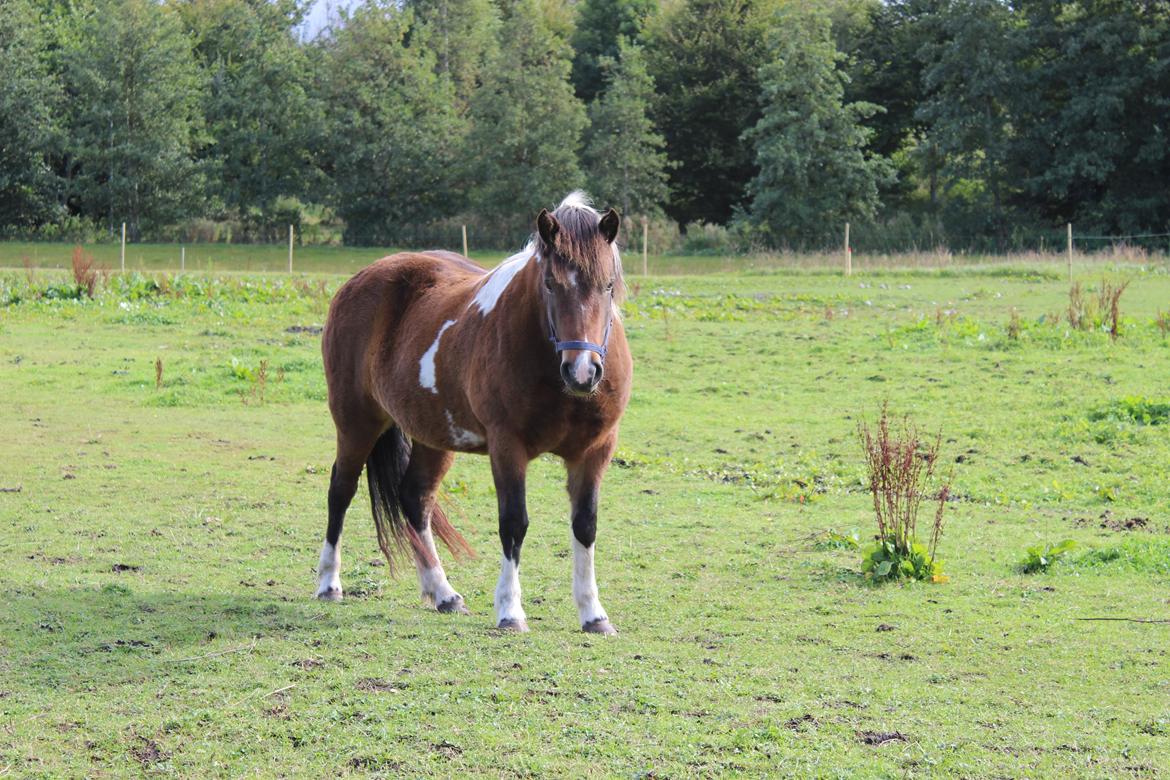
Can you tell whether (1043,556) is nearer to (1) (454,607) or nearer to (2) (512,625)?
(2) (512,625)

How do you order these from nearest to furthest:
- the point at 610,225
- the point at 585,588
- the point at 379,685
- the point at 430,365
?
the point at 379,685
the point at 610,225
the point at 585,588
the point at 430,365

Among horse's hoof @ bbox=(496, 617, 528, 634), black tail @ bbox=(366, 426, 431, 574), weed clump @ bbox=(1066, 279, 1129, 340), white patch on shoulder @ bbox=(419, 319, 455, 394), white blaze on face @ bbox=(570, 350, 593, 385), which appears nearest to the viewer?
white blaze on face @ bbox=(570, 350, 593, 385)

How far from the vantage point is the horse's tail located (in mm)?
7246

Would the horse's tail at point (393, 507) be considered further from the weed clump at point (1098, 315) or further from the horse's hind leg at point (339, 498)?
the weed clump at point (1098, 315)

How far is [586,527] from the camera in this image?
247 inches

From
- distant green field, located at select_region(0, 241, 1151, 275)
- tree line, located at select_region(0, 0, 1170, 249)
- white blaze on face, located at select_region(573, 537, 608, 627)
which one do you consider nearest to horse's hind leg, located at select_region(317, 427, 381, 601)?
white blaze on face, located at select_region(573, 537, 608, 627)

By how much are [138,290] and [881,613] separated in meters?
18.6

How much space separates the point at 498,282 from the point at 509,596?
66.3 inches

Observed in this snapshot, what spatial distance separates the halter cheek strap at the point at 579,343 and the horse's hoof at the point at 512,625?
53.9 inches

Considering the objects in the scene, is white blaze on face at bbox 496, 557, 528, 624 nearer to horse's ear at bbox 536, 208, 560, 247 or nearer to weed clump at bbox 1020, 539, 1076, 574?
horse's ear at bbox 536, 208, 560, 247

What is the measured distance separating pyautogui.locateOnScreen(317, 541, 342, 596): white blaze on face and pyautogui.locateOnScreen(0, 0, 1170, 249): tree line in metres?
40.8

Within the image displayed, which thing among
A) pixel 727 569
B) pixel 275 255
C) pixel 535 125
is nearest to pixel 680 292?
pixel 727 569

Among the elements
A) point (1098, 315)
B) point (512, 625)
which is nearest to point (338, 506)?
point (512, 625)

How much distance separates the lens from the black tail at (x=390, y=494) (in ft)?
23.7
